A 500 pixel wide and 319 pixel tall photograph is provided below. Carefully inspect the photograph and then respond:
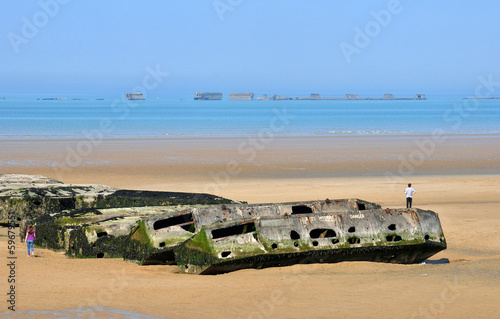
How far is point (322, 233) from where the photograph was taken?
13.6 metres

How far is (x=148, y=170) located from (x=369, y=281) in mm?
22947

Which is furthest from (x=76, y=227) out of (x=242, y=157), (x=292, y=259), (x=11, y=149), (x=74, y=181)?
(x=11, y=149)

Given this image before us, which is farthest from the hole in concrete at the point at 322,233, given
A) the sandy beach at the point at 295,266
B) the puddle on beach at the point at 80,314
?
the puddle on beach at the point at 80,314

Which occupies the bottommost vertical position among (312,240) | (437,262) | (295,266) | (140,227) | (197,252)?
(437,262)

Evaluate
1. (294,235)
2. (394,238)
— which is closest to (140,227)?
(294,235)

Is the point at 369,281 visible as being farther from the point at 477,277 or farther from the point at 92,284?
the point at 92,284

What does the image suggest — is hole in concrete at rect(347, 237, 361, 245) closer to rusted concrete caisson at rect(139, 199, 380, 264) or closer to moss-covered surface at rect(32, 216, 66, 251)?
rusted concrete caisson at rect(139, 199, 380, 264)

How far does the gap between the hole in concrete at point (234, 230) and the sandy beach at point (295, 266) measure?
888mm

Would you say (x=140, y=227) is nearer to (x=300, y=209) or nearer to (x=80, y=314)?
(x=300, y=209)

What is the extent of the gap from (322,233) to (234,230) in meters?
1.74

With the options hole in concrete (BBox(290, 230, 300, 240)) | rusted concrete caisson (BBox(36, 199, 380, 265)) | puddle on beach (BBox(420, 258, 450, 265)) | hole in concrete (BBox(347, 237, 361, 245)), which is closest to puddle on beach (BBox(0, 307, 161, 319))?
rusted concrete caisson (BBox(36, 199, 380, 265))

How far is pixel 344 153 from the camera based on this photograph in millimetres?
43094

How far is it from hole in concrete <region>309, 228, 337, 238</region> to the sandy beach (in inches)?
23.9

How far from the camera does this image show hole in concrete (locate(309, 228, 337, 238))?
13375 millimetres
